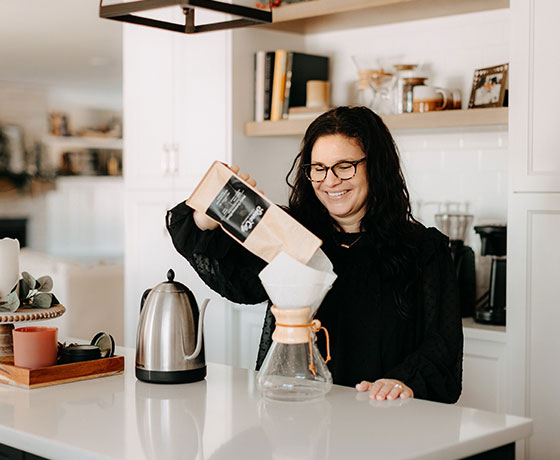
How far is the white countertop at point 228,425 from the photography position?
1453 mm

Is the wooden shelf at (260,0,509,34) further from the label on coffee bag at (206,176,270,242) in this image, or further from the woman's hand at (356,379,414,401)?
the woman's hand at (356,379,414,401)

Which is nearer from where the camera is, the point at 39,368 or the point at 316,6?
the point at 39,368

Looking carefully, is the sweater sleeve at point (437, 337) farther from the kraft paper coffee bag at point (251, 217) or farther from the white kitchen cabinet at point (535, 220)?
the white kitchen cabinet at point (535, 220)

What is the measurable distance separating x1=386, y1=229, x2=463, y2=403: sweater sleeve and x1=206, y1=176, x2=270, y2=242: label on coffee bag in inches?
20.6

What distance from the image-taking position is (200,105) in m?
3.95

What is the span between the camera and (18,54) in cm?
841

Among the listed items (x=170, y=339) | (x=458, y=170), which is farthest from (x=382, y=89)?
(x=170, y=339)

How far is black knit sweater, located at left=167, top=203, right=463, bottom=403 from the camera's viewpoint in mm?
2156

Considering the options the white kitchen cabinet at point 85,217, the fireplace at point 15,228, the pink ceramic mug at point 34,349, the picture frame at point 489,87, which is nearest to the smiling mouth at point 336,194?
the pink ceramic mug at point 34,349

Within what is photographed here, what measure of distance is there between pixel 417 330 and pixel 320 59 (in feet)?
6.70

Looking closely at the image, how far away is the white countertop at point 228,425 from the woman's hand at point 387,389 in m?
0.03

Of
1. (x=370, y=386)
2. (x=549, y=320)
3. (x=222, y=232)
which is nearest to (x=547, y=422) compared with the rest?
(x=549, y=320)

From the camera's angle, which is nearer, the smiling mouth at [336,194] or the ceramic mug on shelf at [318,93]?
the smiling mouth at [336,194]

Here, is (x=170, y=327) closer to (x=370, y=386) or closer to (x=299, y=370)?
(x=299, y=370)
